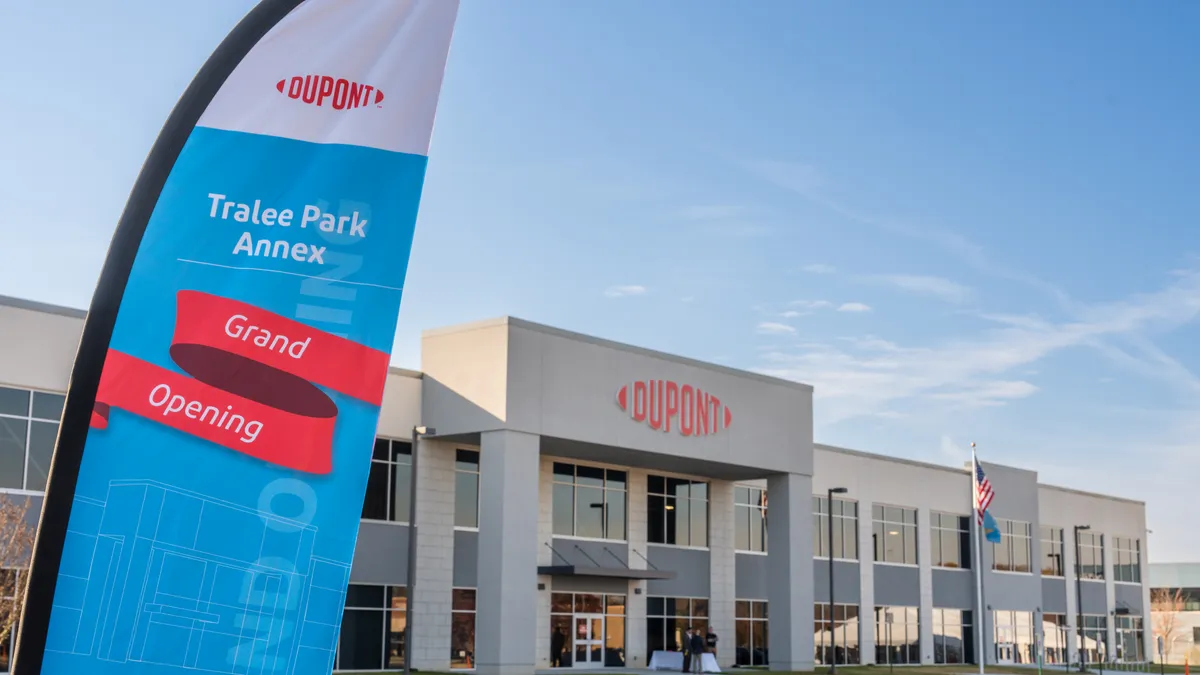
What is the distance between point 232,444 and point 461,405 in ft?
114

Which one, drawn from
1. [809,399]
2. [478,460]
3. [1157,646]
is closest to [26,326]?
[478,460]

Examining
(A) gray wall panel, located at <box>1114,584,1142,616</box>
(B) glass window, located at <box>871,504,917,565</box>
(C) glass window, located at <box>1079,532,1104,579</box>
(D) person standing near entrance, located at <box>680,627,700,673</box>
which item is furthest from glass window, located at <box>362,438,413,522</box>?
(A) gray wall panel, located at <box>1114,584,1142,616</box>

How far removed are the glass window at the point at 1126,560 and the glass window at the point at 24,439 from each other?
60.6 m

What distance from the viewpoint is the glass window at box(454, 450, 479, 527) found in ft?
131

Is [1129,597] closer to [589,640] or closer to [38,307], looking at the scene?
[589,640]

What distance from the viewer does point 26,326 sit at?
102 ft

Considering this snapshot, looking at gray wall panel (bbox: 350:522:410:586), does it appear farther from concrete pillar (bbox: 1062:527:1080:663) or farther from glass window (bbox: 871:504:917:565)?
concrete pillar (bbox: 1062:527:1080:663)

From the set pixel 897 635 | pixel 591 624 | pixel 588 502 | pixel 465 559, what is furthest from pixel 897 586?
pixel 465 559

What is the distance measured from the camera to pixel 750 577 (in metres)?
50.3

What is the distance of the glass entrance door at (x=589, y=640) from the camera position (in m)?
43.2

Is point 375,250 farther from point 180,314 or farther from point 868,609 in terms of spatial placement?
point 868,609

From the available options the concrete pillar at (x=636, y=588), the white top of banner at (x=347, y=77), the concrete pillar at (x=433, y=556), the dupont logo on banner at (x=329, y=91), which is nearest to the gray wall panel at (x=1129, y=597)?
the concrete pillar at (x=636, y=588)

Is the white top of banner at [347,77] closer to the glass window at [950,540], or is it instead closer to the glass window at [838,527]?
the glass window at [838,527]

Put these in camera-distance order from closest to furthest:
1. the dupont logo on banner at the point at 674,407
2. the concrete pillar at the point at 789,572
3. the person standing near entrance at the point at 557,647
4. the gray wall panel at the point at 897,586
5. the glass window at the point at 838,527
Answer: the dupont logo on banner at the point at 674,407 < the person standing near entrance at the point at 557,647 < the concrete pillar at the point at 789,572 < the glass window at the point at 838,527 < the gray wall panel at the point at 897,586
